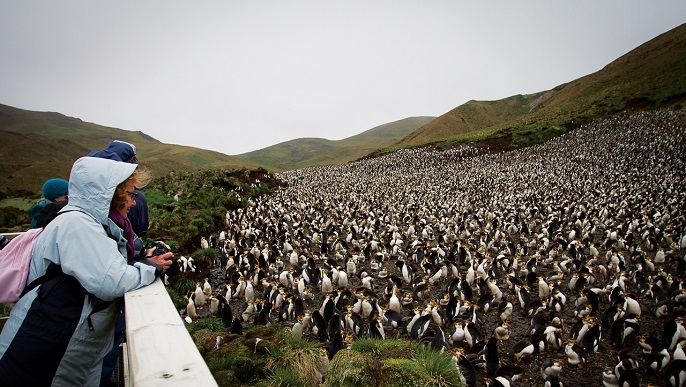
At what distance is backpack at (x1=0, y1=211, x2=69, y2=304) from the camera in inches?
83.3

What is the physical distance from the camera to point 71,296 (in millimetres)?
2148

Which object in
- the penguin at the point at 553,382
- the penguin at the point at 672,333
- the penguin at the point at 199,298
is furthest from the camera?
the penguin at the point at 199,298

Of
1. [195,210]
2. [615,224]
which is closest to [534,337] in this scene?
[615,224]

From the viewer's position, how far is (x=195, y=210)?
797 inches

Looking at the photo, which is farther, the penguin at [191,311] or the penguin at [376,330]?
the penguin at [191,311]

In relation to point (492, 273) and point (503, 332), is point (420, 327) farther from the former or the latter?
point (492, 273)

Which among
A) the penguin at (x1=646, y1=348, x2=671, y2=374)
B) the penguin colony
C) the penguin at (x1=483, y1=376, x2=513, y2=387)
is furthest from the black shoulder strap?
the penguin at (x1=646, y1=348, x2=671, y2=374)

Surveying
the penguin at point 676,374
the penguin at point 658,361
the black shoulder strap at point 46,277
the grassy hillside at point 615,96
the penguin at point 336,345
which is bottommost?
the penguin at point 658,361

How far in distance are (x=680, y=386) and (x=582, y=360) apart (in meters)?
1.44

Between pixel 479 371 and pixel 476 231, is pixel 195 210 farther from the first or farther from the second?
pixel 479 371

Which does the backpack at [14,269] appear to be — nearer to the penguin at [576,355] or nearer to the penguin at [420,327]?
the penguin at [420,327]

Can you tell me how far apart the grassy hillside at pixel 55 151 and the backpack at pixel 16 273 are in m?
10.2

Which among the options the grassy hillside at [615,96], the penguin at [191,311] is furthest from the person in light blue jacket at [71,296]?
the grassy hillside at [615,96]

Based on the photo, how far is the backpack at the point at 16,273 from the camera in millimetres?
2115
